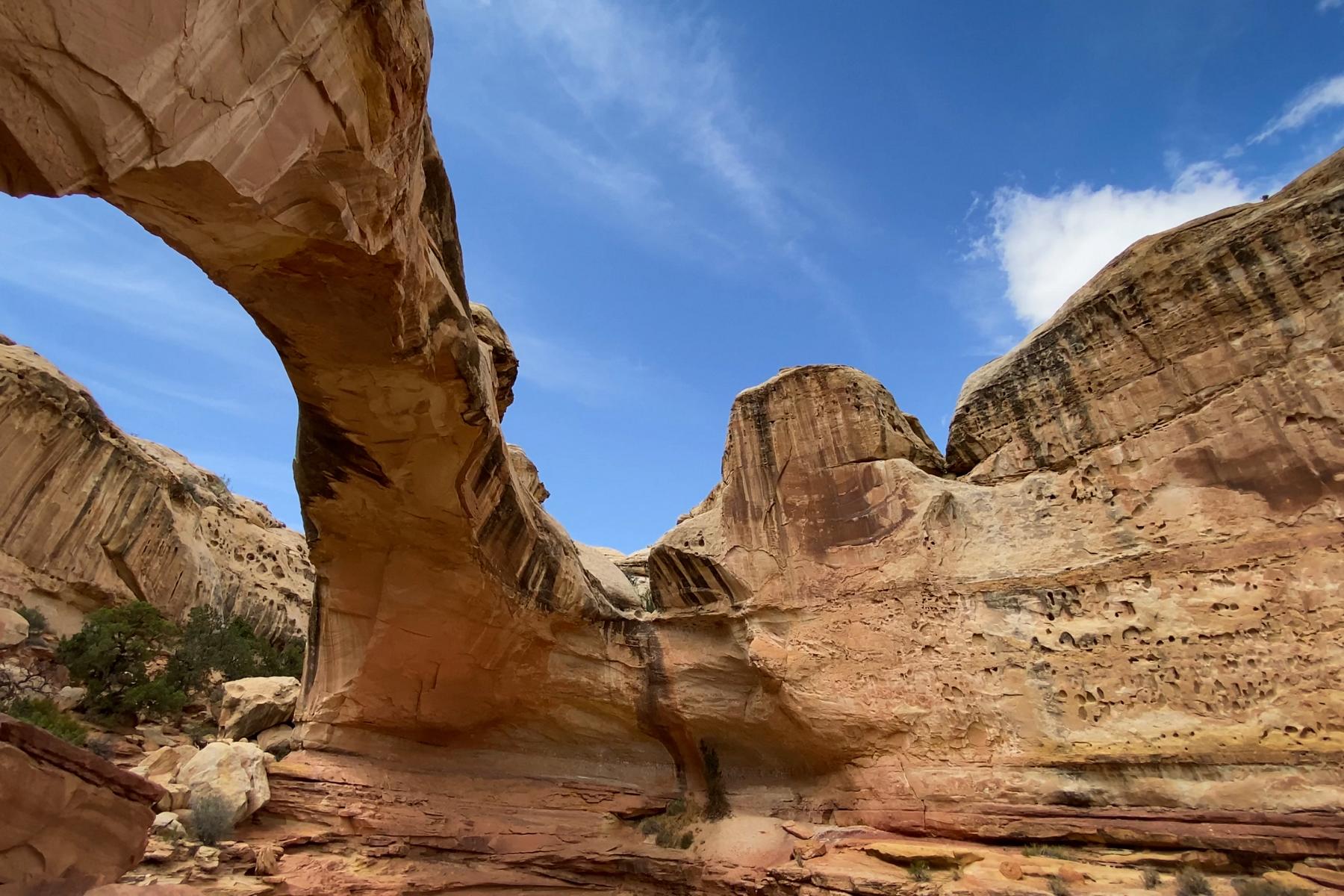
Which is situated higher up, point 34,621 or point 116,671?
point 34,621

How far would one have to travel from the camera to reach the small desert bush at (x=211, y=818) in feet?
28.2

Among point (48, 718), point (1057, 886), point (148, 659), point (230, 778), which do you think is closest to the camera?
point (1057, 886)

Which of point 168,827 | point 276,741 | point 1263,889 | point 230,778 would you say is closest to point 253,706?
point 276,741

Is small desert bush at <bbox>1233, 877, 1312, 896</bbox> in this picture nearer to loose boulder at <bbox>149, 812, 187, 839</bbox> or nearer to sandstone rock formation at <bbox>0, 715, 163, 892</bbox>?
sandstone rock formation at <bbox>0, 715, 163, 892</bbox>

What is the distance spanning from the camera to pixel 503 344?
10.3m

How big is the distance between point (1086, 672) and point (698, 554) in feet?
20.3

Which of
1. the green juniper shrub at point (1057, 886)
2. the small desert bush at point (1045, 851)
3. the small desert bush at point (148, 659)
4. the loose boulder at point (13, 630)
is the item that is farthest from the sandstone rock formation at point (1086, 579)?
the loose boulder at point (13, 630)

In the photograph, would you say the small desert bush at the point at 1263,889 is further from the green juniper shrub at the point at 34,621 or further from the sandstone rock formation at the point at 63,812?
the green juniper shrub at the point at 34,621

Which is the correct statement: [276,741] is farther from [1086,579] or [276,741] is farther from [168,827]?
[1086,579]

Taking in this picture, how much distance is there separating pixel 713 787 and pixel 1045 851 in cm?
558

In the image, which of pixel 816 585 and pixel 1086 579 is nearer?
pixel 1086 579

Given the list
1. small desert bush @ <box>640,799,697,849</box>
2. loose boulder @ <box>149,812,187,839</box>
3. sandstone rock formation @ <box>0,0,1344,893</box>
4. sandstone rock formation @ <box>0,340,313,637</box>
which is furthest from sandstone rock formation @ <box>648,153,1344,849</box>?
sandstone rock formation @ <box>0,340,313,637</box>

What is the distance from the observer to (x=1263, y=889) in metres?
6.81

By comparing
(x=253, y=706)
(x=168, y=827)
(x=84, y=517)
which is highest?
(x=84, y=517)
